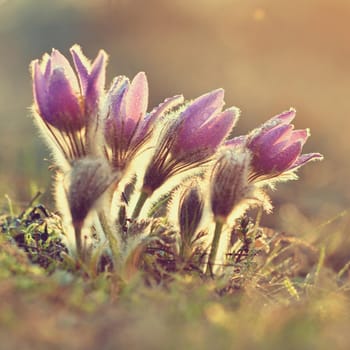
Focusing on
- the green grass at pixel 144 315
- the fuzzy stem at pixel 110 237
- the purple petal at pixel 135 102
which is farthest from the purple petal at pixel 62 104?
the green grass at pixel 144 315

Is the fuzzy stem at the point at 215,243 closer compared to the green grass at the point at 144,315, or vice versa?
the green grass at the point at 144,315

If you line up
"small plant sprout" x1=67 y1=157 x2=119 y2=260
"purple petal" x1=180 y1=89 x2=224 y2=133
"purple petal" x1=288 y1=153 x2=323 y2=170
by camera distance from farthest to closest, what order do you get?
"purple petal" x1=288 y1=153 x2=323 y2=170 → "purple petal" x1=180 y1=89 x2=224 y2=133 → "small plant sprout" x1=67 y1=157 x2=119 y2=260

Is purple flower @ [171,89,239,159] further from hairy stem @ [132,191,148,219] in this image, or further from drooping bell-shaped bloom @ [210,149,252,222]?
hairy stem @ [132,191,148,219]

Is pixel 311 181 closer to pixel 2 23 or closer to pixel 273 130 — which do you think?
pixel 273 130

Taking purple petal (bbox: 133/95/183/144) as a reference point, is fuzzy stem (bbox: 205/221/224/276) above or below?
below

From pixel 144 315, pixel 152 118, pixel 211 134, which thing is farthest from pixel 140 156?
pixel 144 315

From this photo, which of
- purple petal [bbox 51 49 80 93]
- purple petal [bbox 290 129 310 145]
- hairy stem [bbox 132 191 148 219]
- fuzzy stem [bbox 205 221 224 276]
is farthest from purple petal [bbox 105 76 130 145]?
purple petal [bbox 290 129 310 145]

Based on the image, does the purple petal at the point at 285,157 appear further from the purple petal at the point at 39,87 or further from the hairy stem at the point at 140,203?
the purple petal at the point at 39,87
